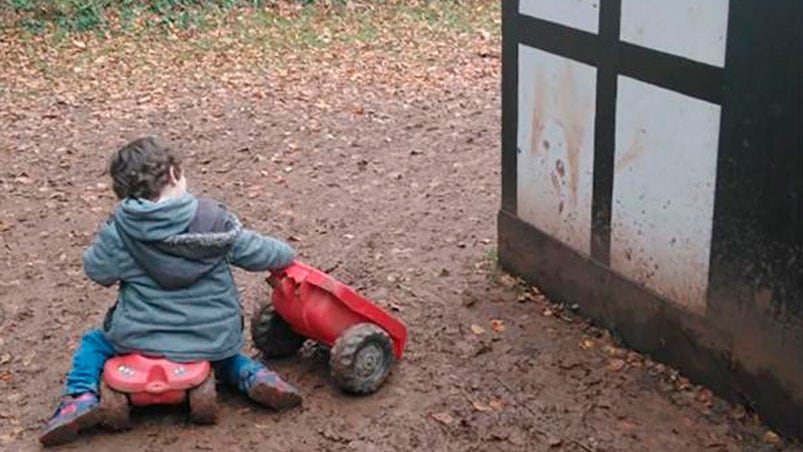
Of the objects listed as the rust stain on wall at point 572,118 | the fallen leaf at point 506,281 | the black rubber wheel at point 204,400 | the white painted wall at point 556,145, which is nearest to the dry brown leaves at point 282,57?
the fallen leaf at point 506,281

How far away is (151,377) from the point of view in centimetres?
440

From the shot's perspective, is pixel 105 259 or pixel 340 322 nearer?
pixel 105 259

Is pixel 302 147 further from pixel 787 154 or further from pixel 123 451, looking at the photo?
pixel 787 154

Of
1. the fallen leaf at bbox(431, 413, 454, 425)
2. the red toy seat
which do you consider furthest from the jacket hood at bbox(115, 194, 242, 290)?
the fallen leaf at bbox(431, 413, 454, 425)

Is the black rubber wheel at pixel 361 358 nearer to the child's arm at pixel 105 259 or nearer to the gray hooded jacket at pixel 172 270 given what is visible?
the gray hooded jacket at pixel 172 270

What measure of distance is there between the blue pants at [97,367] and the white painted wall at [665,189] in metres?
1.65

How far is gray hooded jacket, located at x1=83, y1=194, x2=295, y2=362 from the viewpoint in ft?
14.4

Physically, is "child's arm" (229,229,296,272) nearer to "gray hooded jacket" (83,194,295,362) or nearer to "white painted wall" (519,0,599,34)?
"gray hooded jacket" (83,194,295,362)

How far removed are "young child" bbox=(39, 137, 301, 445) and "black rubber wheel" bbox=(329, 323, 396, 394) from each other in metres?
0.23

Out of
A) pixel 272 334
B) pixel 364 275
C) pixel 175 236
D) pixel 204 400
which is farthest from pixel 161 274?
pixel 364 275

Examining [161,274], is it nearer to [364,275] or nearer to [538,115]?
[364,275]

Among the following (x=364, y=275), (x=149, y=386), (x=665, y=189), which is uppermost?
(x=665, y=189)

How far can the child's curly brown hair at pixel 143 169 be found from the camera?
14.3ft

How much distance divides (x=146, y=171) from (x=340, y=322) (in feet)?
3.25
